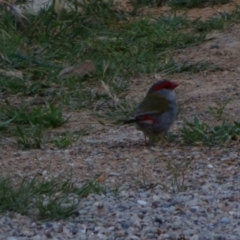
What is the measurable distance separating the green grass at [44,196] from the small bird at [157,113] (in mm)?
916

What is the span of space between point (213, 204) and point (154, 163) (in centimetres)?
81

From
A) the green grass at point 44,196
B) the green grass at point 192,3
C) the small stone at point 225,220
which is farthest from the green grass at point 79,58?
the small stone at point 225,220

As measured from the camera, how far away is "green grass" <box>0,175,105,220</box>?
16.6 ft

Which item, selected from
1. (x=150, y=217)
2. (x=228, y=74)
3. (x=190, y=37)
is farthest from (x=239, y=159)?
(x=190, y=37)

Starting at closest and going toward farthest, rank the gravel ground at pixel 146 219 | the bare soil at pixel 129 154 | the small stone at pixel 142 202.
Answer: the gravel ground at pixel 146 219
the small stone at pixel 142 202
the bare soil at pixel 129 154

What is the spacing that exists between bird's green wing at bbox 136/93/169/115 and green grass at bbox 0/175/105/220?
1060mm

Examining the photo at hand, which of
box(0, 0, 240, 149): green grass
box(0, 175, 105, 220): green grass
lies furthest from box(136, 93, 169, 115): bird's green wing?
box(0, 175, 105, 220): green grass

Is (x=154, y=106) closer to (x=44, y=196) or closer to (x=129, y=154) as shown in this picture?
(x=129, y=154)

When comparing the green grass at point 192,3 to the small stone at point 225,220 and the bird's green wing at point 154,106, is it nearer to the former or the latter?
the bird's green wing at point 154,106

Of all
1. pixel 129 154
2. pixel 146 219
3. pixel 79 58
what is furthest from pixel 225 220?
pixel 79 58

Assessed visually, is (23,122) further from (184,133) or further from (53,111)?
(184,133)

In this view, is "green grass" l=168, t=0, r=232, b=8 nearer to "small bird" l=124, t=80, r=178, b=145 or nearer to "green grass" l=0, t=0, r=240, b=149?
"green grass" l=0, t=0, r=240, b=149

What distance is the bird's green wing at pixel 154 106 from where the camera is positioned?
6465mm

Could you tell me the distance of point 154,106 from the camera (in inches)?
256
